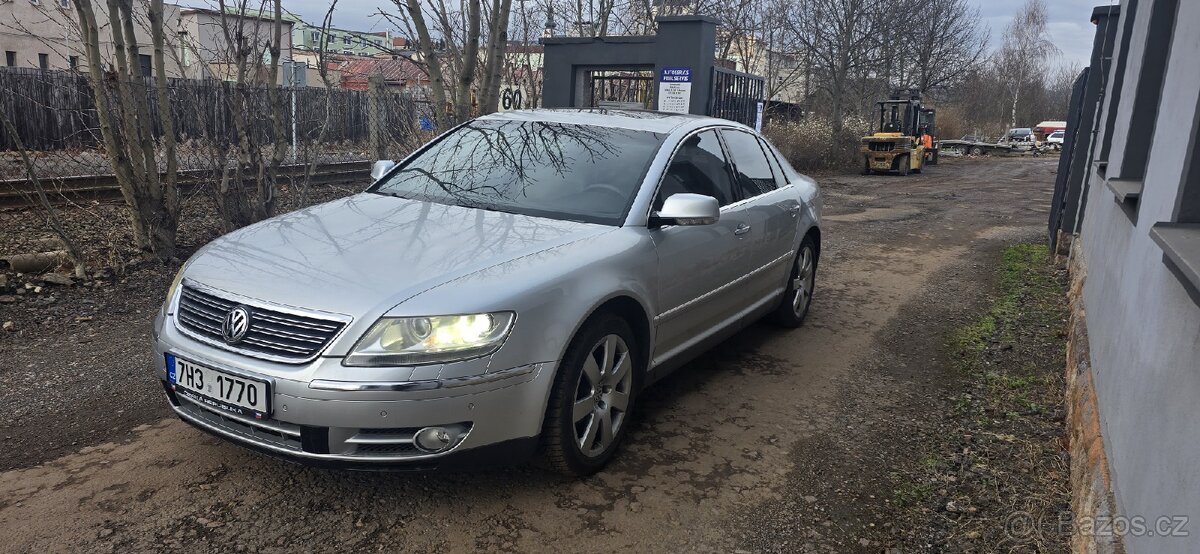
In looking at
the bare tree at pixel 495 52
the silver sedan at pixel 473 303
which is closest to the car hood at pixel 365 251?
the silver sedan at pixel 473 303

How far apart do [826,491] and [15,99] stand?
14.6m

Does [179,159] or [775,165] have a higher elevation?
[775,165]

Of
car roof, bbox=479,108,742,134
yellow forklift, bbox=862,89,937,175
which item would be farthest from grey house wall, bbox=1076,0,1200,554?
yellow forklift, bbox=862,89,937,175

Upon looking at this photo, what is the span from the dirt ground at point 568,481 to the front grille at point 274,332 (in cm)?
66

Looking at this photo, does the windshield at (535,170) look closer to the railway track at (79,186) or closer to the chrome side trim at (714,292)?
the chrome side trim at (714,292)

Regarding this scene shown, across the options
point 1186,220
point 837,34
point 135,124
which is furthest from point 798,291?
point 837,34

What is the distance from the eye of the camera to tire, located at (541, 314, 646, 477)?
130 inches

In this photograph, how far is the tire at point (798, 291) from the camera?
19.3 ft

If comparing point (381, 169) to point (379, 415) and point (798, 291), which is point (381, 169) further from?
point (798, 291)

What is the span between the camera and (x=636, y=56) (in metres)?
13.8

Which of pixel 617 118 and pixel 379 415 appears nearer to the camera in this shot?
pixel 379 415

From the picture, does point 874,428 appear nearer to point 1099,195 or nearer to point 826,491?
point 826,491

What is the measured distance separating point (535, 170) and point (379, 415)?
1.85 m

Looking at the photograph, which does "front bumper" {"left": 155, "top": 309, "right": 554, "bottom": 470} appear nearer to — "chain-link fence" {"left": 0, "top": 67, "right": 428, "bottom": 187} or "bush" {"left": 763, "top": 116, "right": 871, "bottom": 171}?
"chain-link fence" {"left": 0, "top": 67, "right": 428, "bottom": 187}
